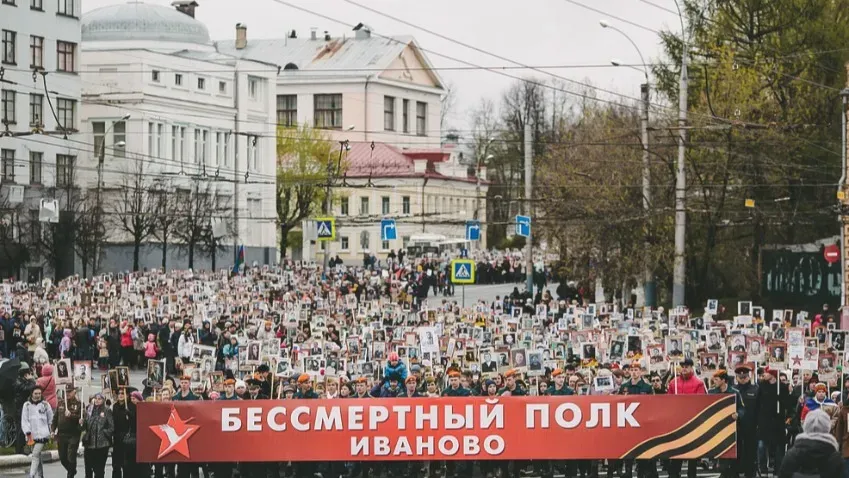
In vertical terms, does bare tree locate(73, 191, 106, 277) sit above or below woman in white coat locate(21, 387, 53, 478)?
above

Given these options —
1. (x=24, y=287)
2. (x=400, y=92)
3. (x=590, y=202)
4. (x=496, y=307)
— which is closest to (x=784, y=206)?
(x=590, y=202)

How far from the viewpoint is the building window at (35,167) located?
251 ft

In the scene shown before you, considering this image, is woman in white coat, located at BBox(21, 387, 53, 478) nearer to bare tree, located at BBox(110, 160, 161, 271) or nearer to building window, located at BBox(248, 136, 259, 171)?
bare tree, located at BBox(110, 160, 161, 271)

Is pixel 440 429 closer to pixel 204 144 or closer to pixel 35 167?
pixel 35 167

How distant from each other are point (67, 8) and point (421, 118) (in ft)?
160

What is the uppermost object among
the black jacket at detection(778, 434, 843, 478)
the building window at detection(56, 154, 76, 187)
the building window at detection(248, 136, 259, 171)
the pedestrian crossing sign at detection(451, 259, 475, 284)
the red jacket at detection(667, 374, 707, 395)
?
the building window at detection(248, 136, 259, 171)

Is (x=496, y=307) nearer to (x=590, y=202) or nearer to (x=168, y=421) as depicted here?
(x=590, y=202)

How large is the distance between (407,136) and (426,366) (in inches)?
3716

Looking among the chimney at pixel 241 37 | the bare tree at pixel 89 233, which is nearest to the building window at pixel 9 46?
the bare tree at pixel 89 233

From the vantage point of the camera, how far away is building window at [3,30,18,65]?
7606 cm

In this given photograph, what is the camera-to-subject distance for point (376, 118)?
120 m

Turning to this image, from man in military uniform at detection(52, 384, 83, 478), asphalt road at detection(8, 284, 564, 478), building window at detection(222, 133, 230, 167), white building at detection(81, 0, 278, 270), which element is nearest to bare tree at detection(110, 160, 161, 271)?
white building at detection(81, 0, 278, 270)

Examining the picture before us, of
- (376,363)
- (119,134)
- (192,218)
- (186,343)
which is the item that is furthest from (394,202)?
(376,363)

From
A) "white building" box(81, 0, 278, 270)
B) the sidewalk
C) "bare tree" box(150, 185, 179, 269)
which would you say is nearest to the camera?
the sidewalk
